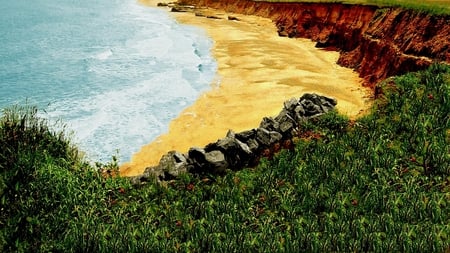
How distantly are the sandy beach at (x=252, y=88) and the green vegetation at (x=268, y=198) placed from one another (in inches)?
176

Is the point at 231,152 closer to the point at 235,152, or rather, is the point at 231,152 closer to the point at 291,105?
the point at 235,152

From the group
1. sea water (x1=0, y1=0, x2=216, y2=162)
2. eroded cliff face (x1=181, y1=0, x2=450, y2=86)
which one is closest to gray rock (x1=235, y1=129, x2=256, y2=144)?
sea water (x1=0, y1=0, x2=216, y2=162)

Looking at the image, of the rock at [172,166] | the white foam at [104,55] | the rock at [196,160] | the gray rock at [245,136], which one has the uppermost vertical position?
the gray rock at [245,136]

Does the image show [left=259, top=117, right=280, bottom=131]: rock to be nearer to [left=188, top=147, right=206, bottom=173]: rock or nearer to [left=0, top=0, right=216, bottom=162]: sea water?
[left=188, top=147, right=206, bottom=173]: rock

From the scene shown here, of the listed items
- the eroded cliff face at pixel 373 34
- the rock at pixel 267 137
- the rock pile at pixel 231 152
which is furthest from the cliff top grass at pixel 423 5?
the rock at pixel 267 137

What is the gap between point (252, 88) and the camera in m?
32.2

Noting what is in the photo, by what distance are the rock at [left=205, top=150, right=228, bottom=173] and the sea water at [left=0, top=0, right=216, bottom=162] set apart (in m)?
6.33

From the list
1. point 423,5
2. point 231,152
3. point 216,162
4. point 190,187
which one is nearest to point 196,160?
point 216,162

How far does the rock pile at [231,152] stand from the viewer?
1636cm

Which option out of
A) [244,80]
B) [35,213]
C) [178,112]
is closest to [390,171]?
[35,213]

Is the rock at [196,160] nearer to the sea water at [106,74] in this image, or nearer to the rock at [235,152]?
the rock at [235,152]

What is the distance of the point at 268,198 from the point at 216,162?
312 cm

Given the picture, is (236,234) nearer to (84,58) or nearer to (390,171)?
(390,171)

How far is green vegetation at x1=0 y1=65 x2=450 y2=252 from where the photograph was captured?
11.5 meters
